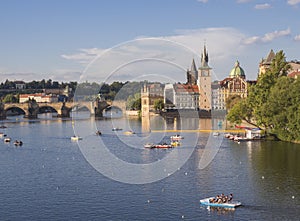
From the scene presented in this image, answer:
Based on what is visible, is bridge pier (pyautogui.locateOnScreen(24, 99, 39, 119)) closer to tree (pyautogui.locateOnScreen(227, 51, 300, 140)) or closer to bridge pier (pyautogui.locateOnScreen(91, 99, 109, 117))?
bridge pier (pyautogui.locateOnScreen(91, 99, 109, 117))

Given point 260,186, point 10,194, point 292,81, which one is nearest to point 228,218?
point 260,186

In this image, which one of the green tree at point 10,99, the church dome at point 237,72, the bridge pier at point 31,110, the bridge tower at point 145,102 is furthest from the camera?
the green tree at point 10,99

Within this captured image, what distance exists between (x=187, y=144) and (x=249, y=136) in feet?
25.4

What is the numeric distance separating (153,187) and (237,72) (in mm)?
113266

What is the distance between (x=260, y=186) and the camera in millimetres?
35219

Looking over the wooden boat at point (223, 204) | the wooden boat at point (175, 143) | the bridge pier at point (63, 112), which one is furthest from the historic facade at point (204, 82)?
the wooden boat at point (223, 204)

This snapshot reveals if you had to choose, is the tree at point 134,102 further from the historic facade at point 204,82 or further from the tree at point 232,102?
the tree at point 232,102

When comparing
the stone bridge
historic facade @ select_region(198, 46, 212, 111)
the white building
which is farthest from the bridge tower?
the white building

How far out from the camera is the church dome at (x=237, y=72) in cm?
14512

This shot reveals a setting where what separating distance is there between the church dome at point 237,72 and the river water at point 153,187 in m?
91.0

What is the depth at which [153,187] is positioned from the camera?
3553 centimetres

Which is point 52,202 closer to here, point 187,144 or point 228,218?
point 228,218

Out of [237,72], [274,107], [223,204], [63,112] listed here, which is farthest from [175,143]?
[237,72]

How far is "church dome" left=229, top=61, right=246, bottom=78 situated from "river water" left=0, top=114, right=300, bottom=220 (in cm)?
9103
